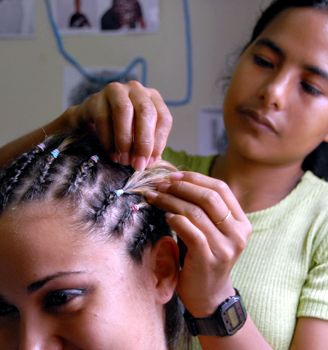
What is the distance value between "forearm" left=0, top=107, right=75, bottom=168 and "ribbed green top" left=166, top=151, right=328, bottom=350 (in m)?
0.45

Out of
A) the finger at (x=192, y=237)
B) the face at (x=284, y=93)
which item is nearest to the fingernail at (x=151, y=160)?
the finger at (x=192, y=237)

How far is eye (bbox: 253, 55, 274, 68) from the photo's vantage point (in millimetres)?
1104

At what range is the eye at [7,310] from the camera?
2.34 ft

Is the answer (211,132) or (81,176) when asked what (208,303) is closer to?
(81,176)

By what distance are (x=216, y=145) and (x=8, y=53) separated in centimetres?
72

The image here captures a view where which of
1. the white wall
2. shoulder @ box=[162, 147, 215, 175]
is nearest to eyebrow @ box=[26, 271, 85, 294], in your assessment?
shoulder @ box=[162, 147, 215, 175]

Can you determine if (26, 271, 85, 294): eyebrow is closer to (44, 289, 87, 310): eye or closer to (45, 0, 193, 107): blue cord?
(44, 289, 87, 310): eye

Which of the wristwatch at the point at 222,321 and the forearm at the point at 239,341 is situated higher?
the wristwatch at the point at 222,321

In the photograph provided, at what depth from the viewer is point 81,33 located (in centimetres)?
165

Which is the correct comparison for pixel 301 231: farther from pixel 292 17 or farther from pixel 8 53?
pixel 8 53

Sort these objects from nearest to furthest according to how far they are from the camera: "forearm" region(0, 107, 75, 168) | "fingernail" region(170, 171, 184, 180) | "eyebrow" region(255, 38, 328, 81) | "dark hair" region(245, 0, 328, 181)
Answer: "fingernail" region(170, 171, 184, 180), "forearm" region(0, 107, 75, 168), "eyebrow" region(255, 38, 328, 81), "dark hair" region(245, 0, 328, 181)

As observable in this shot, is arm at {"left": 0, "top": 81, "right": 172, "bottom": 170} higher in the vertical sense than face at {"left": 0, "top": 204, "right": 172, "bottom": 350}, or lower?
higher

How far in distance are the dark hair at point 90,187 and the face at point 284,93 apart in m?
0.31

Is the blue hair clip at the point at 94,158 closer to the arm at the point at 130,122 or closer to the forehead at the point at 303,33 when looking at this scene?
the arm at the point at 130,122
